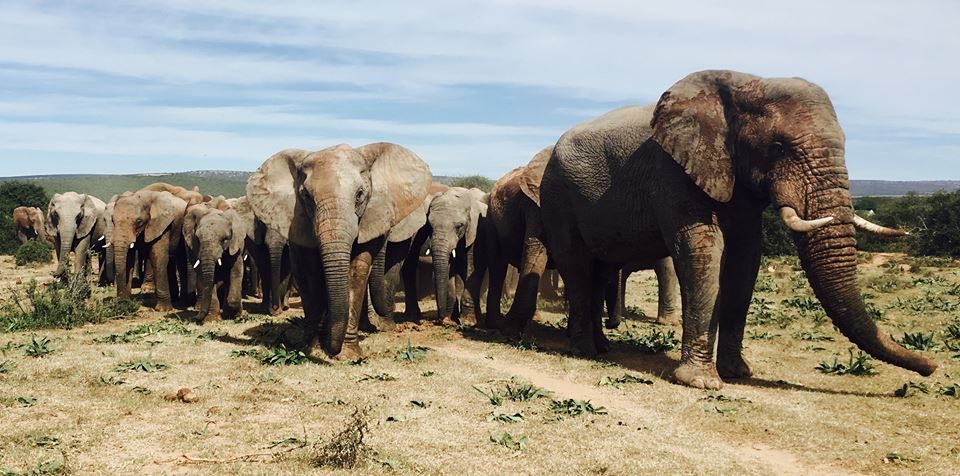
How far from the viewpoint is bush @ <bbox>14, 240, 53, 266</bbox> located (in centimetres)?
3188

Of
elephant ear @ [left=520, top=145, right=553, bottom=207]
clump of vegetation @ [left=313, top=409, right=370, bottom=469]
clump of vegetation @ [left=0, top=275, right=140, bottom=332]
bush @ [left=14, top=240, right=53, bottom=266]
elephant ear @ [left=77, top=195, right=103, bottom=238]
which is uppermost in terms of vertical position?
elephant ear @ [left=520, top=145, right=553, bottom=207]

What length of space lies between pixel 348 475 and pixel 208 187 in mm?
148764

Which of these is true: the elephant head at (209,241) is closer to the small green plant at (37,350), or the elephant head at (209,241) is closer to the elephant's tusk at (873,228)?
the small green plant at (37,350)

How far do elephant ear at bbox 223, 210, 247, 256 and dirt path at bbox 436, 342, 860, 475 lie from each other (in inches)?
224

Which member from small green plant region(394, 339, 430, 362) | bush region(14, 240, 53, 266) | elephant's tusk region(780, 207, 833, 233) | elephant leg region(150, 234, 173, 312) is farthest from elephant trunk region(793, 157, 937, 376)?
bush region(14, 240, 53, 266)

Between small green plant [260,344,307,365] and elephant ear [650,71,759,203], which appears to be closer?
elephant ear [650,71,759,203]

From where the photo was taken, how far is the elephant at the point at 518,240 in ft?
50.2

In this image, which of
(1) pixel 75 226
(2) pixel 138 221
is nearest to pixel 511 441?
(2) pixel 138 221

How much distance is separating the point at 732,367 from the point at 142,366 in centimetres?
814

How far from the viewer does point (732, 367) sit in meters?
11.9

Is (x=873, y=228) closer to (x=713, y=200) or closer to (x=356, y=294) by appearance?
(x=713, y=200)

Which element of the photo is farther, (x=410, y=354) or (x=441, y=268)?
(x=441, y=268)

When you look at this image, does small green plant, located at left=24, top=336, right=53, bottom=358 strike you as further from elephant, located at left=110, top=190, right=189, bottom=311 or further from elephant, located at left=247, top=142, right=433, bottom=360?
elephant, located at left=110, top=190, right=189, bottom=311

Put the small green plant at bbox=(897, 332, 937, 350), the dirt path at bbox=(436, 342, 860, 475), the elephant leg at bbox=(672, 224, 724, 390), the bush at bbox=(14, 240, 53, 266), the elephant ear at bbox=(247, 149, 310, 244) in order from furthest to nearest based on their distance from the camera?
the bush at bbox=(14, 240, 53, 266) < the small green plant at bbox=(897, 332, 937, 350) < the elephant ear at bbox=(247, 149, 310, 244) < the elephant leg at bbox=(672, 224, 724, 390) < the dirt path at bbox=(436, 342, 860, 475)
